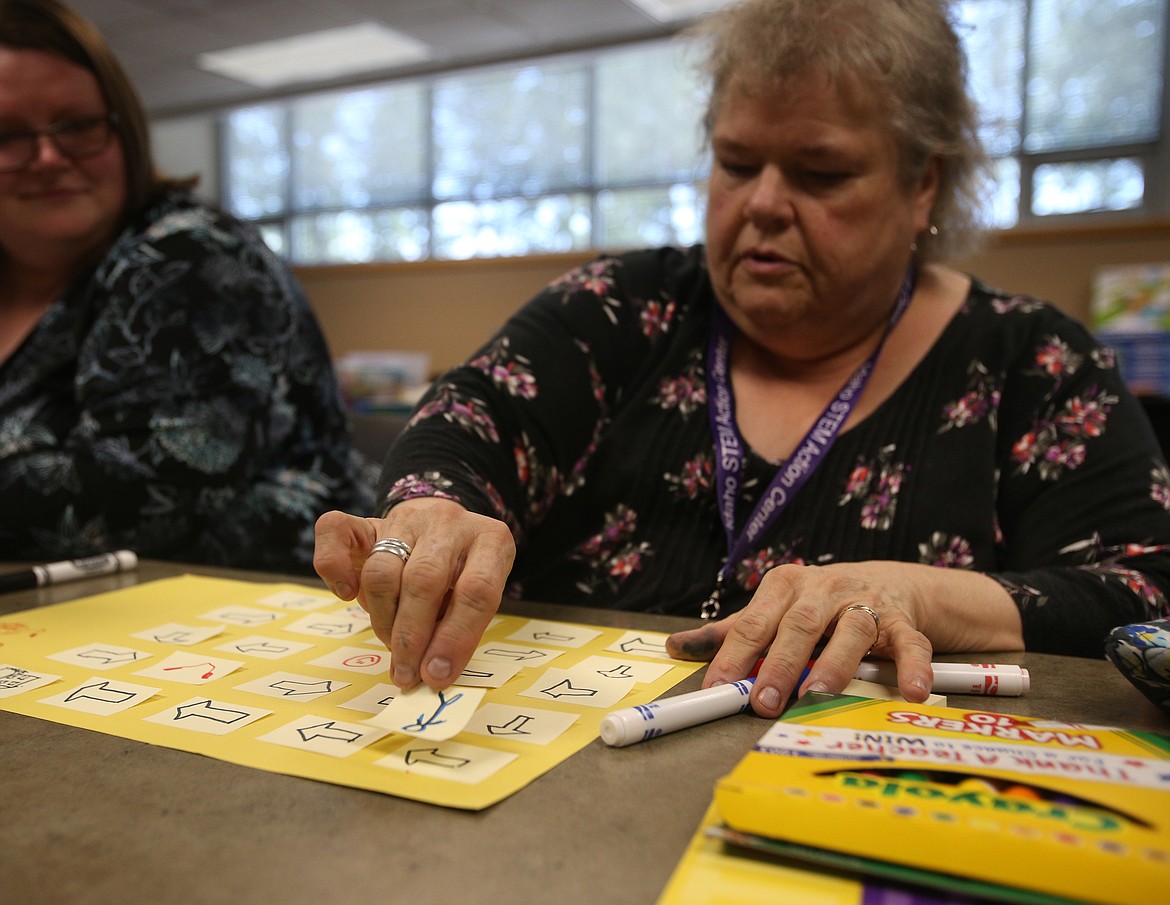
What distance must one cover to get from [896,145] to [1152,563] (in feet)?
1.72

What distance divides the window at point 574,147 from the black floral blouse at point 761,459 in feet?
13.4

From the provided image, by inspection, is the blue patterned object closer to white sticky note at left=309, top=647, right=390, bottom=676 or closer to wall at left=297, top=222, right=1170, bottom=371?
white sticky note at left=309, top=647, right=390, bottom=676

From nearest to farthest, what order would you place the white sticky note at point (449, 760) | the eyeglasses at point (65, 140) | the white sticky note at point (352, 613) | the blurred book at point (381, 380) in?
the white sticky note at point (449, 760)
the white sticky note at point (352, 613)
the eyeglasses at point (65, 140)
the blurred book at point (381, 380)

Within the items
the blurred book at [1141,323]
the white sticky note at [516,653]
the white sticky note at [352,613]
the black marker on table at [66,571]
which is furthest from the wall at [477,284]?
the white sticky note at [516,653]

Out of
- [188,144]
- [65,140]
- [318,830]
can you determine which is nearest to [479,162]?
[188,144]

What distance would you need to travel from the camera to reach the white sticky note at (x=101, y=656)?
0.70m

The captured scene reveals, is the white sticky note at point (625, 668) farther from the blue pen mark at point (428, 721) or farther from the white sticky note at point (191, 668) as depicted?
the white sticky note at point (191, 668)

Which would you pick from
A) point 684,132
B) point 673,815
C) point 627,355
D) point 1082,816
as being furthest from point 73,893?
point 684,132

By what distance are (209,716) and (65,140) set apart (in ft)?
3.75

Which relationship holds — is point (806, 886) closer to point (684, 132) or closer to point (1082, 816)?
point (1082, 816)

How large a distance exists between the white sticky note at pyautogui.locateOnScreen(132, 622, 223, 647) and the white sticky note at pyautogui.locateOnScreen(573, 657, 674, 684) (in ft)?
1.02

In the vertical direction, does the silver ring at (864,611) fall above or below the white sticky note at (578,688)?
above

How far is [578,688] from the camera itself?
2.12ft

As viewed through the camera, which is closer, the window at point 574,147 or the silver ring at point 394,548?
the silver ring at point 394,548
